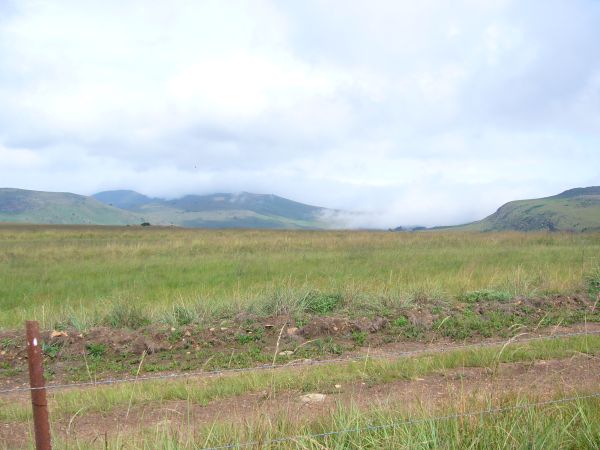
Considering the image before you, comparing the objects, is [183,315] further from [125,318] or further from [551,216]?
[551,216]

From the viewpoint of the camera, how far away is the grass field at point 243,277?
11022 millimetres

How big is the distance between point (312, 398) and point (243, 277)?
11133mm

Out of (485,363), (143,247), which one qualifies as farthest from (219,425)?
(143,247)

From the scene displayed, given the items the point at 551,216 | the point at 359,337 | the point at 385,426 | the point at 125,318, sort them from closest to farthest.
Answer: the point at 385,426
the point at 359,337
the point at 125,318
the point at 551,216

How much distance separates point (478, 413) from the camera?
4.23m

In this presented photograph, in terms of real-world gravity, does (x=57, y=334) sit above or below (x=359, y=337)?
above

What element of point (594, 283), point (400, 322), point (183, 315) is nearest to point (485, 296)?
point (400, 322)

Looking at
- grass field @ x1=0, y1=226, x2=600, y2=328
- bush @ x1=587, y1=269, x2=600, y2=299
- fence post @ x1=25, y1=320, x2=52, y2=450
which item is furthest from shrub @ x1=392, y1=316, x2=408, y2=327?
fence post @ x1=25, y1=320, x2=52, y2=450

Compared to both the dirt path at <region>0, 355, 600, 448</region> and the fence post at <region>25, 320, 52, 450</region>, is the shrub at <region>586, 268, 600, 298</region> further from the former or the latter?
the fence post at <region>25, 320, 52, 450</region>

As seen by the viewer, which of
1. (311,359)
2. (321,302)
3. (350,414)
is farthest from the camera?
(321,302)

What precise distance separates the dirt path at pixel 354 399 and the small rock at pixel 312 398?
67 millimetres

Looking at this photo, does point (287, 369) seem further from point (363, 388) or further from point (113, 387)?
point (113, 387)

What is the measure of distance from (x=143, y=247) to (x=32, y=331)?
2391 cm

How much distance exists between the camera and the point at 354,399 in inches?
222
